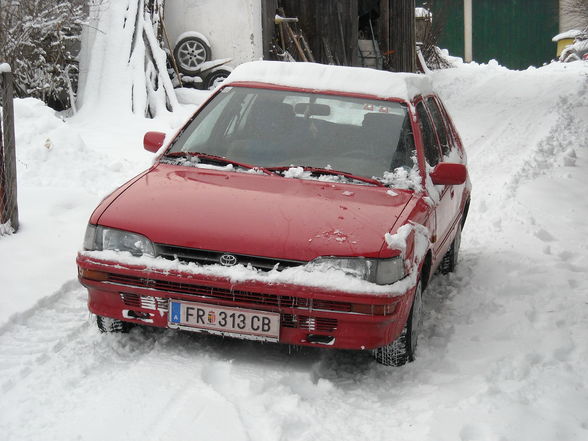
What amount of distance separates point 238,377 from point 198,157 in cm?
158

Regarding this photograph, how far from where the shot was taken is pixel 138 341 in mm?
4777

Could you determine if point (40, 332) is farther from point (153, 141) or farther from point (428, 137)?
point (428, 137)

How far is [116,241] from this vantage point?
14.4ft

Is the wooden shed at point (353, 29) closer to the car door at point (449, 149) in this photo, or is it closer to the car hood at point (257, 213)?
the car door at point (449, 149)

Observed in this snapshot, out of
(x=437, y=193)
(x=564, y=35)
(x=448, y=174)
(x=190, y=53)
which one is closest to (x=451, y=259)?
(x=437, y=193)

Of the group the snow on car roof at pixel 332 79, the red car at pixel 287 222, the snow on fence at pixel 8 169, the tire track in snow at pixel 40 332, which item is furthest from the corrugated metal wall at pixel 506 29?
the tire track in snow at pixel 40 332

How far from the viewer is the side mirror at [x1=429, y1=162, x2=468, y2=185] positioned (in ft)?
17.3

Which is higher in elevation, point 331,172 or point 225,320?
point 331,172

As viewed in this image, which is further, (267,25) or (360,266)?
(267,25)

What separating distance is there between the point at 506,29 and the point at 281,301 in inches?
1102

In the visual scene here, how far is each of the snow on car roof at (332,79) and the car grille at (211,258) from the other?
1754mm

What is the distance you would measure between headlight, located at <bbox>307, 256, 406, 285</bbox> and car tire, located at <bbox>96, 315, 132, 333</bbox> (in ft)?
4.14

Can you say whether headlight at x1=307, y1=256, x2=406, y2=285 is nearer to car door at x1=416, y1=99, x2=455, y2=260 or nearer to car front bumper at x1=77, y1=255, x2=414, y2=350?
car front bumper at x1=77, y1=255, x2=414, y2=350

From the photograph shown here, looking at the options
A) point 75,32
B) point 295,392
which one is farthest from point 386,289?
point 75,32
